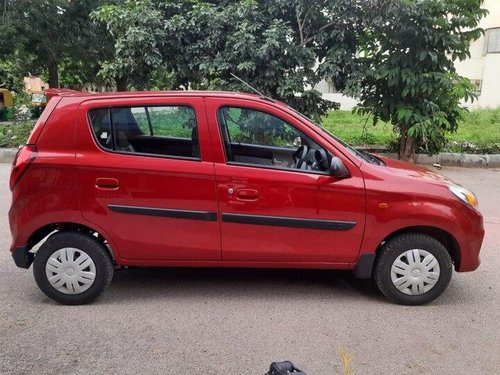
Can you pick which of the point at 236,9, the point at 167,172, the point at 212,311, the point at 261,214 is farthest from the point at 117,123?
the point at 236,9

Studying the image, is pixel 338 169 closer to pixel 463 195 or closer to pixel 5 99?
pixel 463 195

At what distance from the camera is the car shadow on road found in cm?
407

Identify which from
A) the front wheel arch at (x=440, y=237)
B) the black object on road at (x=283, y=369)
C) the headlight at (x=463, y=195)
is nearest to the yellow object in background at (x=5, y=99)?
the front wheel arch at (x=440, y=237)

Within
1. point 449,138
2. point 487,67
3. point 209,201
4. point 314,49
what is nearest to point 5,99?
point 314,49

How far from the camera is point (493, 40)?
2669cm

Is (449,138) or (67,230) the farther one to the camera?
(449,138)

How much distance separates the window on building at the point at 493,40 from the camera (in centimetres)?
2662

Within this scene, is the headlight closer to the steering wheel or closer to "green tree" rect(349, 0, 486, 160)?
the steering wheel

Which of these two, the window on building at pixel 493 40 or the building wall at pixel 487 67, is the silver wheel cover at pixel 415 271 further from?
the window on building at pixel 493 40

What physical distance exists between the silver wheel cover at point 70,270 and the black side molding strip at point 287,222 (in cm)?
114

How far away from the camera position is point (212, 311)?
3756mm

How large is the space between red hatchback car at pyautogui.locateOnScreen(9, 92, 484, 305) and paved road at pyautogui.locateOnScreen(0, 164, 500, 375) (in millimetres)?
295

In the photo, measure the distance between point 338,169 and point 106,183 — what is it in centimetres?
177

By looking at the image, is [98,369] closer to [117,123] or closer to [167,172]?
[167,172]
